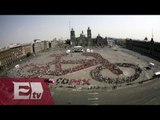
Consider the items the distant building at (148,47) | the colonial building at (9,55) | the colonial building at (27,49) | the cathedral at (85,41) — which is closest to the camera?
the distant building at (148,47)

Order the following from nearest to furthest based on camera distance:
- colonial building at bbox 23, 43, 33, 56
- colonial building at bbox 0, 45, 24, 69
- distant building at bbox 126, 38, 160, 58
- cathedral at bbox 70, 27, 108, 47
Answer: distant building at bbox 126, 38, 160, 58
colonial building at bbox 0, 45, 24, 69
colonial building at bbox 23, 43, 33, 56
cathedral at bbox 70, 27, 108, 47

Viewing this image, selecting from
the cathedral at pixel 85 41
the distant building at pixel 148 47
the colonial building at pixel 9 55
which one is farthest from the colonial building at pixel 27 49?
the distant building at pixel 148 47

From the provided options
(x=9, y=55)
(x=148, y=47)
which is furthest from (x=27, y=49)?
(x=148, y=47)

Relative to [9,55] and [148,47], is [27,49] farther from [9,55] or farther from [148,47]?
[148,47]

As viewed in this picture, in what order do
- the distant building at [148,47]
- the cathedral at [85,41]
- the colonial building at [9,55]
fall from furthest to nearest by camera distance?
the cathedral at [85,41]
the colonial building at [9,55]
the distant building at [148,47]

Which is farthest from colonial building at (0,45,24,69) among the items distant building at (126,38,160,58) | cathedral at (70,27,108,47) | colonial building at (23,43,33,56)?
distant building at (126,38,160,58)

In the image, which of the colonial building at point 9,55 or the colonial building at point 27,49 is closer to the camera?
the colonial building at point 9,55

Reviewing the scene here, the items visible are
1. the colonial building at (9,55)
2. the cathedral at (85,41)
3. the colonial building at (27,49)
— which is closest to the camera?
the colonial building at (9,55)

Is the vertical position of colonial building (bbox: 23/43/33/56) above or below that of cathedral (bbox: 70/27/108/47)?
below

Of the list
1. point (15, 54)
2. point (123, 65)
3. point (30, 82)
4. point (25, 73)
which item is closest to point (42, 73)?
point (25, 73)

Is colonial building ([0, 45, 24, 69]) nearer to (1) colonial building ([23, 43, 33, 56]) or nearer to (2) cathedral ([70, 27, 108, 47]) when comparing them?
(1) colonial building ([23, 43, 33, 56])

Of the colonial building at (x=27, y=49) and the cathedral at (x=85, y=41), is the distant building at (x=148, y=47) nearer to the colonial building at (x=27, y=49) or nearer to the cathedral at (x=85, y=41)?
the cathedral at (x=85, y=41)

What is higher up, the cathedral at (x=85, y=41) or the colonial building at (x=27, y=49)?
the cathedral at (x=85, y=41)
